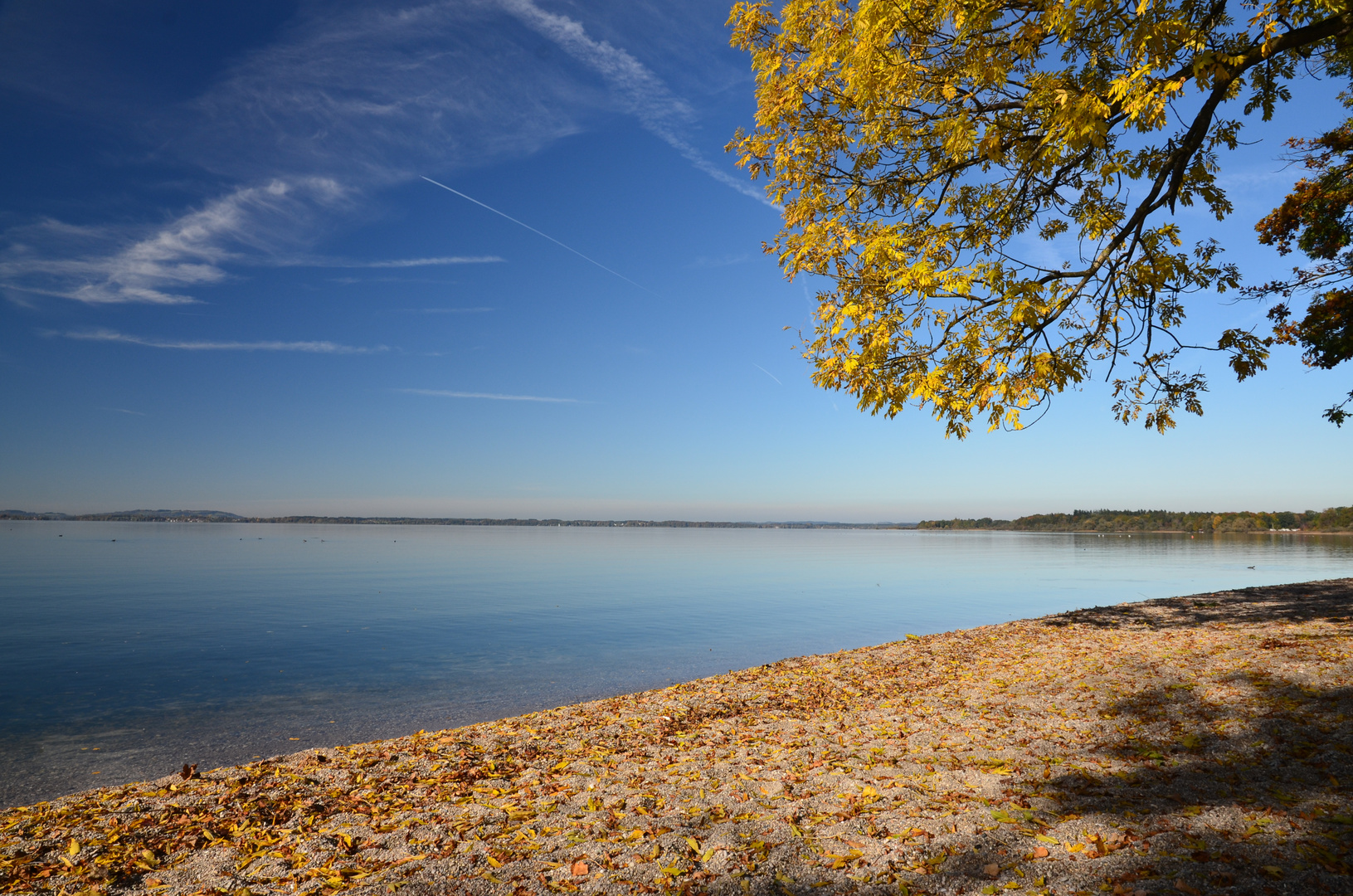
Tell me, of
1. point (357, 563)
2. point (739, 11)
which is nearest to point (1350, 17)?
point (739, 11)

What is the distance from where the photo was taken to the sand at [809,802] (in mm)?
4566

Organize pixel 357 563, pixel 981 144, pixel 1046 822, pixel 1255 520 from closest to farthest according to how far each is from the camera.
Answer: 1. pixel 1046 822
2. pixel 981 144
3. pixel 357 563
4. pixel 1255 520

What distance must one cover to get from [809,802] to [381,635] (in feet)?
56.5

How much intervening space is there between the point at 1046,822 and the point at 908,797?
106 cm

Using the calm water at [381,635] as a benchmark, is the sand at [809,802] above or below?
above

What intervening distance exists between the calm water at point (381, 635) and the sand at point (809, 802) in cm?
378

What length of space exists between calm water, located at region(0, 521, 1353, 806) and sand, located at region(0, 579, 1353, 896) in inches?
149

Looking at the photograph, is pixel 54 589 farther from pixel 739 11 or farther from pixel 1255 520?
pixel 1255 520

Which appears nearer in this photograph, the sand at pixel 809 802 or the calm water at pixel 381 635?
the sand at pixel 809 802

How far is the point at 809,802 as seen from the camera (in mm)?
5770

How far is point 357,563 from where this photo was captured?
5003cm

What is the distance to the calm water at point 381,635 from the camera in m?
11.0

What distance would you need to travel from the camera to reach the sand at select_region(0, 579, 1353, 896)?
457 centimetres

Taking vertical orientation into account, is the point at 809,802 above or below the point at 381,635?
above
